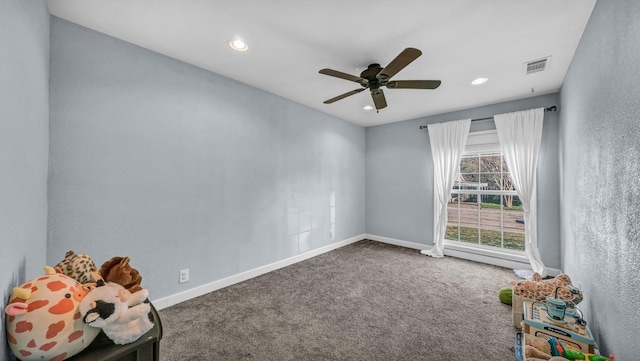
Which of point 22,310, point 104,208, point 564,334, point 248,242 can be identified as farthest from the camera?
point 248,242

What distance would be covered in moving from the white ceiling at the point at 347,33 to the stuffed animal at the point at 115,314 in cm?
180

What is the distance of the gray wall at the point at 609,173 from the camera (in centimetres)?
112

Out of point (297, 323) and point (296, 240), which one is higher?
point (296, 240)

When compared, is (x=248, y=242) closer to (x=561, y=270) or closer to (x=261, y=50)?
(x=261, y=50)

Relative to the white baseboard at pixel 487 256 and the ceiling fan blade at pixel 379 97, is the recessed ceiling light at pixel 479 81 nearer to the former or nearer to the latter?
the ceiling fan blade at pixel 379 97

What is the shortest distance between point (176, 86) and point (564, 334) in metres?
3.66

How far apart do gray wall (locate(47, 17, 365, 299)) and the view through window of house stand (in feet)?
8.64

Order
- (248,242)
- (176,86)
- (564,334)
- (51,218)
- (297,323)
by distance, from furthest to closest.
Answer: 1. (248,242)
2. (176,86)
3. (297,323)
4. (51,218)
5. (564,334)

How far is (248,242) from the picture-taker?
2.97 metres

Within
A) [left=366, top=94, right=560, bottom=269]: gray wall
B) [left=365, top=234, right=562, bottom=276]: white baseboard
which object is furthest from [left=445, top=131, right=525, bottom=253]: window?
[left=366, top=94, right=560, bottom=269]: gray wall

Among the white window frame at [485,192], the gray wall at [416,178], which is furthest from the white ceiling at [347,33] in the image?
the white window frame at [485,192]

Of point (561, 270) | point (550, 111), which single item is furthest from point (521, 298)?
point (550, 111)

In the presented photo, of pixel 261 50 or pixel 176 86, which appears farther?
pixel 176 86

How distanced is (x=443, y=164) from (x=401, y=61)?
105 inches
